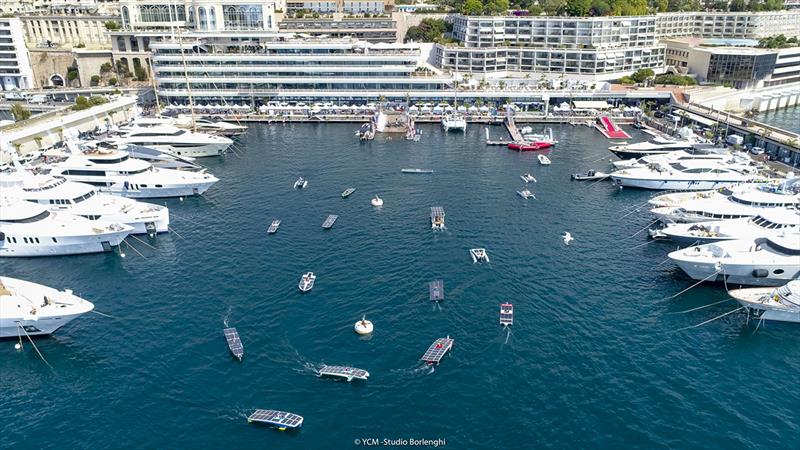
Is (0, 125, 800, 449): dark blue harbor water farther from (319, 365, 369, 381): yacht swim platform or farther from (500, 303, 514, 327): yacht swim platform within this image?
(319, 365, 369, 381): yacht swim platform

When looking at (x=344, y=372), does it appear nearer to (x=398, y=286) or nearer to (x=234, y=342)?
(x=234, y=342)

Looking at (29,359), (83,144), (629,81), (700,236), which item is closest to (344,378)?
(29,359)

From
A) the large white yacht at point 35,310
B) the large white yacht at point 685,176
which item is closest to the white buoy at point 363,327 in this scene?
the large white yacht at point 35,310

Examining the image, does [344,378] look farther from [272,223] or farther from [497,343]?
[272,223]

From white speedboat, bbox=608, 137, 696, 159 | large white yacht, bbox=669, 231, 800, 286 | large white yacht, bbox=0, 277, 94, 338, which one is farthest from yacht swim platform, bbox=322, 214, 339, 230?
white speedboat, bbox=608, 137, 696, 159

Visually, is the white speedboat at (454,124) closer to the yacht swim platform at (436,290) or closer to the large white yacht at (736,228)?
the large white yacht at (736,228)

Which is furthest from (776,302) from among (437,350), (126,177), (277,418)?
(126,177)
